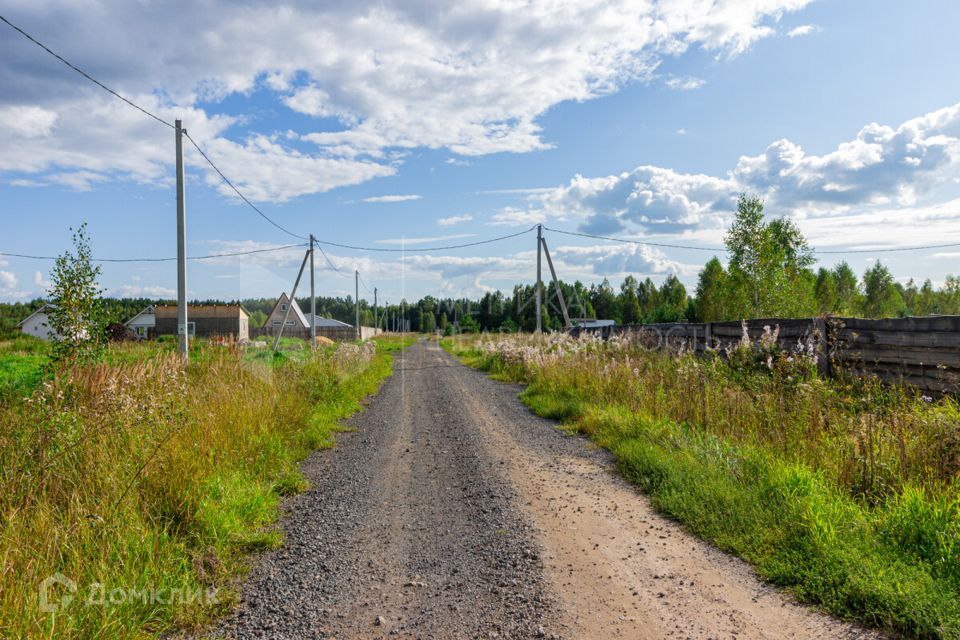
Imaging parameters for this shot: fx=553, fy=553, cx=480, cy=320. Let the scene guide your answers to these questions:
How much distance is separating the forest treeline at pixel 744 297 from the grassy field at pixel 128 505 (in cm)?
411

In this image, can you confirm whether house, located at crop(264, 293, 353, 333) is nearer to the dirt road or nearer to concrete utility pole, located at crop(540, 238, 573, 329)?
concrete utility pole, located at crop(540, 238, 573, 329)

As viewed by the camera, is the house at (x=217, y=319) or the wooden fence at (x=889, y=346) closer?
the wooden fence at (x=889, y=346)

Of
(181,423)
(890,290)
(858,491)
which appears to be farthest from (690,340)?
(890,290)

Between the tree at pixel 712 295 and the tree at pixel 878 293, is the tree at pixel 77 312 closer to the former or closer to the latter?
the tree at pixel 712 295

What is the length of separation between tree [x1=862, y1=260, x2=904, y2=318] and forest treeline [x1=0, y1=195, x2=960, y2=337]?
95 mm

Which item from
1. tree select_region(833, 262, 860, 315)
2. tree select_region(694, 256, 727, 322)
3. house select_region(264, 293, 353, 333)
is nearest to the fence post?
house select_region(264, 293, 353, 333)

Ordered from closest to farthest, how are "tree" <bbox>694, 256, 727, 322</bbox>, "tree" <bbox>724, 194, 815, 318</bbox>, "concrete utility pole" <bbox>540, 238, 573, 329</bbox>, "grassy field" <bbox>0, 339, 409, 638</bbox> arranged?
"grassy field" <bbox>0, 339, 409, 638</bbox> → "concrete utility pole" <bbox>540, 238, 573, 329</bbox> → "tree" <bbox>724, 194, 815, 318</bbox> → "tree" <bbox>694, 256, 727, 322</bbox>

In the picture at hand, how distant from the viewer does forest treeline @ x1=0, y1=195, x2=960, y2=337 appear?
36188mm

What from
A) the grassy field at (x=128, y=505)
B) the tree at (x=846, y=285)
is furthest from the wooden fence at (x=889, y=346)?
the tree at (x=846, y=285)

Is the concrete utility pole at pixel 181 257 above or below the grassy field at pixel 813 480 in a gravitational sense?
above

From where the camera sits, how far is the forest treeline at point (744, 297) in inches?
1425

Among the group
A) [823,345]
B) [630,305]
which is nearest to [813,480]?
[823,345]

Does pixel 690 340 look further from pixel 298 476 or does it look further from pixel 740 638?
pixel 740 638

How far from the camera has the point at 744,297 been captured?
123ft
